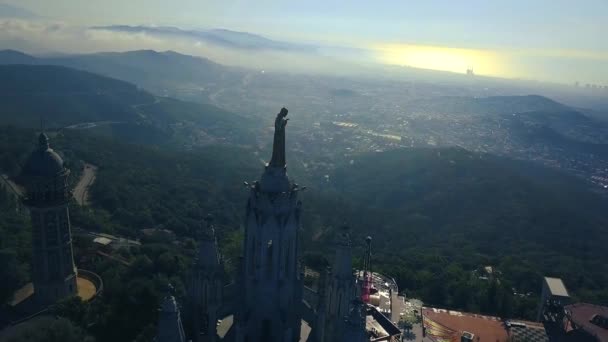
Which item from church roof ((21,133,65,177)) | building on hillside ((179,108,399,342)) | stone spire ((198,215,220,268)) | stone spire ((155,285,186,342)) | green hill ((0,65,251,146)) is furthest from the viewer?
green hill ((0,65,251,146))

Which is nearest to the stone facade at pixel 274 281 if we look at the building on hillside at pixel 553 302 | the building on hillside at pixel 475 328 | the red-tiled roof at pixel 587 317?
the building on hillside at pixel 475 328

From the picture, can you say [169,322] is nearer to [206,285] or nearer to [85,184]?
[206,285]

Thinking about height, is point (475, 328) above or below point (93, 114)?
below

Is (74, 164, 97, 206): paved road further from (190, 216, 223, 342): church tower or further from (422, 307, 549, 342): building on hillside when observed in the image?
(190, 216, 223, 342): church tower

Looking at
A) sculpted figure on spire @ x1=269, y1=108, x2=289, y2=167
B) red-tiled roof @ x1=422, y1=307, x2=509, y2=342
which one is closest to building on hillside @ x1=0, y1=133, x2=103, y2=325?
sculpted figure on spire @ x1=269, y1=108, x2=289, y2=167

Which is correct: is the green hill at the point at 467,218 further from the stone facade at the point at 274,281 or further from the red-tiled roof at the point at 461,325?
the stone facade at the point at 274,281

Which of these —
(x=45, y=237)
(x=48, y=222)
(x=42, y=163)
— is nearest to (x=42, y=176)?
(x=42, y=163)
